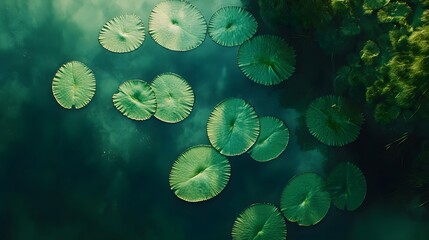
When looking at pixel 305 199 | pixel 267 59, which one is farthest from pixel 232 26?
pixel 305 199

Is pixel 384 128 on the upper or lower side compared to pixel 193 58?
upper

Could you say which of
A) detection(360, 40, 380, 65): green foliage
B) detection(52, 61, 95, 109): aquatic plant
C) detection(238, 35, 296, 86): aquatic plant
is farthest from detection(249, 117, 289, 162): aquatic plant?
detection(52, 61, 95, 109): aquatic plant

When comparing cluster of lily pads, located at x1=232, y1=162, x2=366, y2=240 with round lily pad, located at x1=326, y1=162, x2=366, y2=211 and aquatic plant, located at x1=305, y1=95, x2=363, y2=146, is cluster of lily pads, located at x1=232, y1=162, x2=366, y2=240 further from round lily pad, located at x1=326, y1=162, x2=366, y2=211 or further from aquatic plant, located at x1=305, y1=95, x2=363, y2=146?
aquatic plant, located at x1=305, y1=95, x2=363, y2=146

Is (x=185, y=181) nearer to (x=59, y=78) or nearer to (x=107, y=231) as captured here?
(x=107, y=231)

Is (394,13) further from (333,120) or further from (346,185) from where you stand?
(346,185)

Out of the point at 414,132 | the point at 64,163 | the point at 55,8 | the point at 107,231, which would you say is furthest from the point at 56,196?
the point at 414,132
